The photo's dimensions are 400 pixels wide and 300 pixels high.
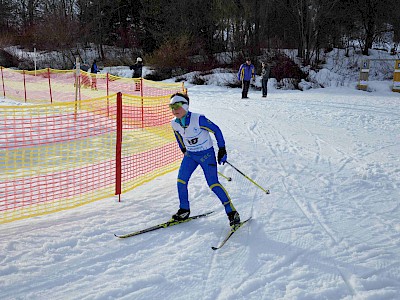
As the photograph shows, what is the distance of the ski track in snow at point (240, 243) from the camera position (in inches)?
136

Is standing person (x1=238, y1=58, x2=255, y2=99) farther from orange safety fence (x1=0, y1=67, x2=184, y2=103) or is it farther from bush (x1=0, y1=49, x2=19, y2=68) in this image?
bush (x1=0, y1=49, x2=19, y2=68)

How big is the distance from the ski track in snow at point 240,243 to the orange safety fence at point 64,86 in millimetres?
7617

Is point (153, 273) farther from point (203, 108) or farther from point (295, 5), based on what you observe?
point (295, 5)

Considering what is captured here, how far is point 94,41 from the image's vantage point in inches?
1443

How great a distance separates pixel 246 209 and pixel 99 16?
36.2 metres

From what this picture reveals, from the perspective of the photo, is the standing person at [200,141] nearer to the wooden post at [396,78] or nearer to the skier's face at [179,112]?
the skier's face at [179,112]

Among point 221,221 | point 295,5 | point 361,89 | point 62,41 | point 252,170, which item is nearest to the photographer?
point 221,221

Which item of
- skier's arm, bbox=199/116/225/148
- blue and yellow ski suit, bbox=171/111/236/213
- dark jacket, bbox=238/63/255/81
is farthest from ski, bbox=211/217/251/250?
dark jacket, bbox=238/63/255/81

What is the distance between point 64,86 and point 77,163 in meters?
8.53

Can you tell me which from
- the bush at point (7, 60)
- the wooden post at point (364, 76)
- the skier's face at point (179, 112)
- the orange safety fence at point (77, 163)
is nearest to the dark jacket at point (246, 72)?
the orange safety fence at point (77, 163)

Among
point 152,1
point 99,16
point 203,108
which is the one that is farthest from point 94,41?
point 203,108

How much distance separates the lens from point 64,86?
15.0 meters

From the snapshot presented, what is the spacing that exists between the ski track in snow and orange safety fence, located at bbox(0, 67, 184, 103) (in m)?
7.62

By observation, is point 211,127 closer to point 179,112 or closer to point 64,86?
point 179,112
